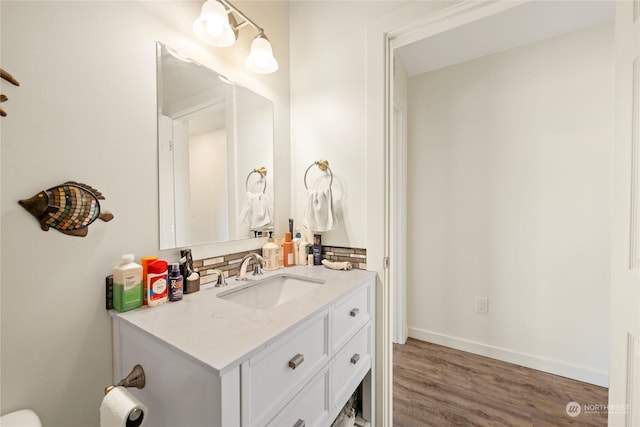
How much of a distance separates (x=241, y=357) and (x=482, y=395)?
6.01 feet

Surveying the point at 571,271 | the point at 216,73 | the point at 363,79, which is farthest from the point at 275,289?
the point at 571,271

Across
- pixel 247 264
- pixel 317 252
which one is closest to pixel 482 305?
pixel 317 252

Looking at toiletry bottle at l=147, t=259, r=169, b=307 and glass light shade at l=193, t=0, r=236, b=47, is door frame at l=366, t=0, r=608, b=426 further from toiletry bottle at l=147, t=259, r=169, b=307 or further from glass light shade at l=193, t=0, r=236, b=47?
toiletry bottle at l=147, t=259, r=169, b=307

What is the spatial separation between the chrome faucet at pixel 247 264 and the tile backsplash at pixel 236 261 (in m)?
0.04

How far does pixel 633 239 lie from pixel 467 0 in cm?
109

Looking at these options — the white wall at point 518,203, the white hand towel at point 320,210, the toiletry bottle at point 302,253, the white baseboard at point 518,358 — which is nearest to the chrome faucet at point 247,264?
the toiletry bottle at point 302,253

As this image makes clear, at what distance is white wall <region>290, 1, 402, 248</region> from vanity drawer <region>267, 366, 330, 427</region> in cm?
68

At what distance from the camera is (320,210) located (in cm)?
138

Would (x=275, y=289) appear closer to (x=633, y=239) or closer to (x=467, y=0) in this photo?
(x=633, y=239)

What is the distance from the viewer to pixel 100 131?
818 millimetres

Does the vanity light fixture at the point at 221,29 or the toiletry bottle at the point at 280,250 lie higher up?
the vanity light fixture at the point at 221,29

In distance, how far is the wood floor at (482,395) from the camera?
4.85 ft

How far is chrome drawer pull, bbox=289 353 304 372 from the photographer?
2.41ft

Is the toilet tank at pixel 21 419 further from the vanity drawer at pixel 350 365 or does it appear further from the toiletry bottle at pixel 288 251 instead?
the toiletry bottle at pixel 288 251
